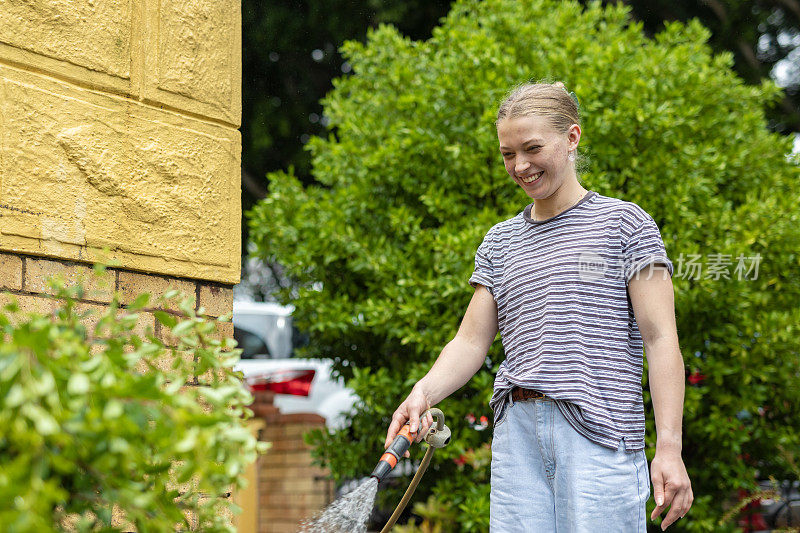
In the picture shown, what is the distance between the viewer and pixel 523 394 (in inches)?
98.0

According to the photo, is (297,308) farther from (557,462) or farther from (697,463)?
(557,462)

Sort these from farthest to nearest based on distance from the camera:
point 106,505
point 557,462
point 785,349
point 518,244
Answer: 1. point 785,349
2. point 518,244
3. point 557,462
4. point 106,505

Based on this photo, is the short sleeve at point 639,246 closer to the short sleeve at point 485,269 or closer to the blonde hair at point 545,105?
the blonde hair at point 545,105

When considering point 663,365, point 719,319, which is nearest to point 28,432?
point 663,365

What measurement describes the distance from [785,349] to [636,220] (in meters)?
2.86

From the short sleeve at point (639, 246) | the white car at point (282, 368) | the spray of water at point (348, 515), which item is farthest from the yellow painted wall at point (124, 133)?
the white car at point (282, 368)

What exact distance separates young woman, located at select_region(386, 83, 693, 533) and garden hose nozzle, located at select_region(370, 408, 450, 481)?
0.04 metres

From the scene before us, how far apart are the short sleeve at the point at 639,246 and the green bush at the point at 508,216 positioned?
2.04 m

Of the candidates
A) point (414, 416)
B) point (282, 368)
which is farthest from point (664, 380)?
point (282, 368)

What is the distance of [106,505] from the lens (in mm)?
1394

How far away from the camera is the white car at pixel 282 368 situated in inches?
317

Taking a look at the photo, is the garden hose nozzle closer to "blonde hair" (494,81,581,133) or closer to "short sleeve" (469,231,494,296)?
"short sleeve" (469,231,494,296)

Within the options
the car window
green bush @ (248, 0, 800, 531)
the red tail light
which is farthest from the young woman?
the car window

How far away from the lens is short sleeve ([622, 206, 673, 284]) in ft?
7.87
